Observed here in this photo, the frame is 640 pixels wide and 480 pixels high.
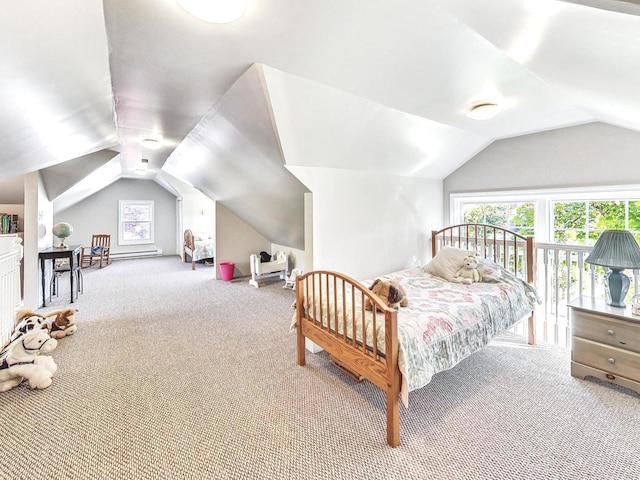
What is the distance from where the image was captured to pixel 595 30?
3.63ft

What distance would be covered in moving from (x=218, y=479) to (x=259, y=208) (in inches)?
134

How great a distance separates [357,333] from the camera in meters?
2.00

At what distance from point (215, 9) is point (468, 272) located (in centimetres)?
287

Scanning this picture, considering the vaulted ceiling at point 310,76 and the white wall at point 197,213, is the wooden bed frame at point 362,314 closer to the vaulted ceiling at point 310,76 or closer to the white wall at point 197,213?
the vaulted ceiling at point 310,76

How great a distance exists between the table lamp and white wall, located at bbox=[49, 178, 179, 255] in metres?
9.38

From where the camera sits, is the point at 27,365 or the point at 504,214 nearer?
the point at 27,365

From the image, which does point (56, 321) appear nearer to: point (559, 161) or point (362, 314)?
point (362, 314)

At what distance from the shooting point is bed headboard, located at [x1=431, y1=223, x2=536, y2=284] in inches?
119

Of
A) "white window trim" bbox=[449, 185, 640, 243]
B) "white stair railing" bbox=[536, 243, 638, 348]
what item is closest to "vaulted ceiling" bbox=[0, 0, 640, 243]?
"white window trim" bbox=[449, 185, 640, 243]

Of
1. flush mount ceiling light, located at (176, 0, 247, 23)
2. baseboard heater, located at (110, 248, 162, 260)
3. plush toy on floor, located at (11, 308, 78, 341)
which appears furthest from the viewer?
baseboard heater, located at (110, 248, 162, 260)

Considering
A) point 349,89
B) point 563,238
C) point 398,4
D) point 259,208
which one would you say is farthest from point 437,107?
point 259,208

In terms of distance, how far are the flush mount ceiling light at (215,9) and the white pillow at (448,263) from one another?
9.03ft

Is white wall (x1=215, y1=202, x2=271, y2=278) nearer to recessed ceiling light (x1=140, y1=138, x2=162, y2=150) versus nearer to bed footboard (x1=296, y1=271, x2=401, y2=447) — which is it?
recessed ceiling light (x1=140, y1=138, x2=162, y2=150)

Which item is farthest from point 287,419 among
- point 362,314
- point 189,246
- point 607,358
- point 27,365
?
point 189,246
